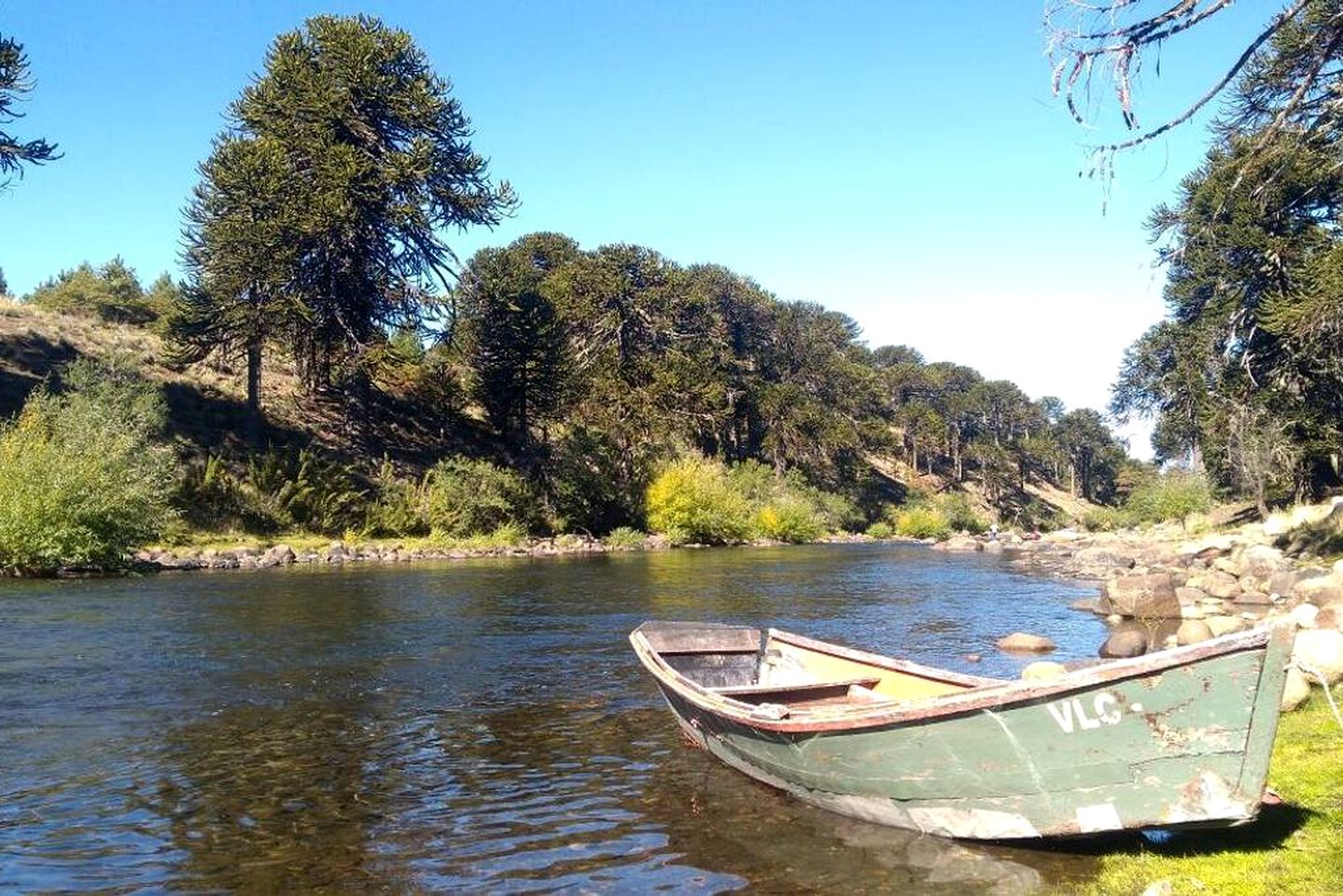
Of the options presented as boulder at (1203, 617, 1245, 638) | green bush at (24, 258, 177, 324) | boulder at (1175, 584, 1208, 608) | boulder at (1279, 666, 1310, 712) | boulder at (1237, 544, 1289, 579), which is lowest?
boulder at (1175, 584, 1208, 608)

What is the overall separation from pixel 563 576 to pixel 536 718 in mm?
17798

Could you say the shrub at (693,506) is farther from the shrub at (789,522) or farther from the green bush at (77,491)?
the green bush at (77,491)

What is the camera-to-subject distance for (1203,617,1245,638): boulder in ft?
52.4

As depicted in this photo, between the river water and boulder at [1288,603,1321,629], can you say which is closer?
the river water

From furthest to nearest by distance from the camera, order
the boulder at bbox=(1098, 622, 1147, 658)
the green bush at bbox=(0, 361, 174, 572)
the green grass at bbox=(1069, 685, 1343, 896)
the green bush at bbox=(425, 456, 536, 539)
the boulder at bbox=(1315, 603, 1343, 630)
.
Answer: the green bush at bbox=(425, 456, 536, 539)
the green bush at bbox=(0, 361, 174, 572)
the boulder at bbox=(1098, 622, 1147, 658)
the boulder at bbox=(1315, 603, 1343, 630)
the green grass at bbox=(1069, 685, 1343, 896)

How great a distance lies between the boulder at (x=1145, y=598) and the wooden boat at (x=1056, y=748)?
13.7 m

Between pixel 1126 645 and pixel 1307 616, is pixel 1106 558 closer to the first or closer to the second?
pixel 1126 645

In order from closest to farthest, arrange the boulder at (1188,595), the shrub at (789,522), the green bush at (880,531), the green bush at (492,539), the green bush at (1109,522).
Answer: the boulder at (1188,595) → the green bush at (492,539) → the shrub at (789,522) → the green bush at (880,531) → the green bush at (1109,522)

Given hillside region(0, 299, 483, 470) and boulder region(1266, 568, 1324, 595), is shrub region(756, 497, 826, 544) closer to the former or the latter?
hillside region(0, 299, 483, 470)

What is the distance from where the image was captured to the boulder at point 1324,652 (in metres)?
10.4

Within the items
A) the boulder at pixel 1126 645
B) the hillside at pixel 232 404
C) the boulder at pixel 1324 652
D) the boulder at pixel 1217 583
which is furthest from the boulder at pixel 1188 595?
the hillside at pixel 232 404

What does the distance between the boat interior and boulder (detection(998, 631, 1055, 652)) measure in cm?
666

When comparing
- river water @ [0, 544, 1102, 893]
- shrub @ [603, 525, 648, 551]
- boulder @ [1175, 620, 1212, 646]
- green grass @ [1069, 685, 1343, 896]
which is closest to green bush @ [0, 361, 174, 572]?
river water @ [0, 544, 1102, 893]

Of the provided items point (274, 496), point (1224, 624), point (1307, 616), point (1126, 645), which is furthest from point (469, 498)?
point (1307, 616)
